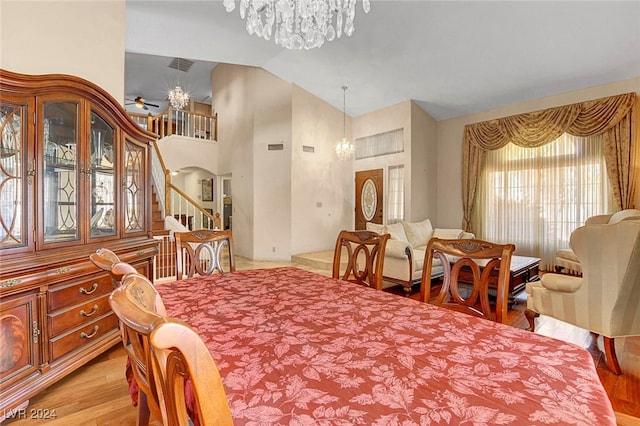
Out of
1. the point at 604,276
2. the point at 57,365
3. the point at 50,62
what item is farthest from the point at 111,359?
the point at 604,276

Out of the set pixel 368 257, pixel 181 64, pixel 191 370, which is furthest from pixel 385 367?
Result: pixel 181 64

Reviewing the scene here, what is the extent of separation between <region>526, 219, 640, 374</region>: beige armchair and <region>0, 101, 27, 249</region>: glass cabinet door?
356cm

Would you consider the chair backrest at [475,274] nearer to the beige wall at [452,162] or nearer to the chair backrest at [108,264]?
the chair backrest at [108,264]

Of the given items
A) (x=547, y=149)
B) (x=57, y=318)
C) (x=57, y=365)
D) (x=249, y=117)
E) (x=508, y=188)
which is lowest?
(x=57, y=365)

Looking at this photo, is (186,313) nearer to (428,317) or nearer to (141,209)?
(428,317)

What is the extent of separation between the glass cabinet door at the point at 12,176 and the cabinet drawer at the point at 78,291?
333 millimetres

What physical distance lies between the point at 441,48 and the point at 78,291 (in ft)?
16.5

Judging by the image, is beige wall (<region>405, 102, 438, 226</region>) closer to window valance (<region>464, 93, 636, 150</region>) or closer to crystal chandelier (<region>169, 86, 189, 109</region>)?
window valance (<region>464, 93, 636, 150</region>)

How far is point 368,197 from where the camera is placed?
6.97 metres

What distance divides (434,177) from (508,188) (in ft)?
4.70

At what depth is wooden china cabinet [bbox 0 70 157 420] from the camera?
161cm

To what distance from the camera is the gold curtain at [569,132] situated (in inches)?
171

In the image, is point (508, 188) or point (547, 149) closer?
point (547, 149)

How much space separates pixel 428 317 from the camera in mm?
1105
